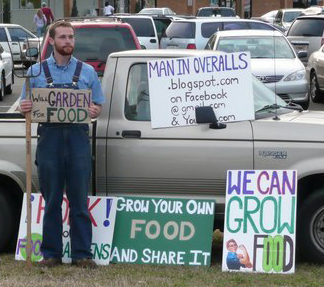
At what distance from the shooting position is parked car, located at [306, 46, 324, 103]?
707 inches

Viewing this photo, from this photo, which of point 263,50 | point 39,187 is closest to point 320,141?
point 39,187

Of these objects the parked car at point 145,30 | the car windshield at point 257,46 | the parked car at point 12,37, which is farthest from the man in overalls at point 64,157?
the parked car at point 12,37

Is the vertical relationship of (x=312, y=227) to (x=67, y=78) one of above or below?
below

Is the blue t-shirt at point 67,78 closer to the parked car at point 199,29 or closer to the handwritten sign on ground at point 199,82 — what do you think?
the handwritten sign on ground at point 199,82

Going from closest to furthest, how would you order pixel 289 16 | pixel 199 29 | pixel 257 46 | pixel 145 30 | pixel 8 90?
pixel 257 46, pixel 8 90, pixel 199 29, pixel 145 30, pixel 289 16

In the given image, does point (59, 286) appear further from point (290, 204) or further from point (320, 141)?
point (320, 141)

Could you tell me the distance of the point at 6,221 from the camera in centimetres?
709

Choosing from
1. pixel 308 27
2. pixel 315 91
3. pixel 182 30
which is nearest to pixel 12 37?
pixel 182 30

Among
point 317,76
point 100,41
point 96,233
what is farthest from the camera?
point 317,76

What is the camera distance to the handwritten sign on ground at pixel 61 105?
6527 millimetres

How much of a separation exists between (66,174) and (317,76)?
40.5 feet

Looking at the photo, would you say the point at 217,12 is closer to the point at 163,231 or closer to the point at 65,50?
the point at 163,231

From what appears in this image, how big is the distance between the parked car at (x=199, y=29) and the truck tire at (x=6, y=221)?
15414mm

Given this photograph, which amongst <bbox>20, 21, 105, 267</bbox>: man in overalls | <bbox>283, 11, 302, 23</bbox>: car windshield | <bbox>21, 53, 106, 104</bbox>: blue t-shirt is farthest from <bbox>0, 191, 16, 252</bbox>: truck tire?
<bbox>283, 11, 302, 23</bbox>: car windshield
